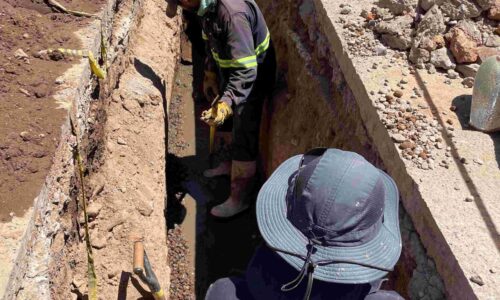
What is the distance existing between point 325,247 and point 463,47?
2691mm

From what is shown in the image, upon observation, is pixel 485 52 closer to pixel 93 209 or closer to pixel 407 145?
pixel 407 145

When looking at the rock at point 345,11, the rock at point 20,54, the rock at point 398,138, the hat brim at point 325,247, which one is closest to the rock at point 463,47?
the rock at point 345,11

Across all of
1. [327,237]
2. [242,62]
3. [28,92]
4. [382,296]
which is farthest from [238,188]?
[327,237]

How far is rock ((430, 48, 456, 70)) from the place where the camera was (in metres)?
3.99

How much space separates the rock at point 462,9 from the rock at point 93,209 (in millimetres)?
2981

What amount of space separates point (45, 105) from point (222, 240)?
8.18ft

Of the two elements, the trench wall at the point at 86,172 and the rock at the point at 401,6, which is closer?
the trench wall at the point at 86,172

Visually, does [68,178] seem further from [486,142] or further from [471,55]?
[471,55]

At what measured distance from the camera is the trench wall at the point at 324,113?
3008 millimetres

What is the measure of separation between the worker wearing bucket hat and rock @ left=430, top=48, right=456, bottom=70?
7.79ft

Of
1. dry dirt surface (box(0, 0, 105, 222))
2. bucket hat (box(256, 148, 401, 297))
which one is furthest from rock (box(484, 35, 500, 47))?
dry dirt surface (box(0, 0, 105, 222))

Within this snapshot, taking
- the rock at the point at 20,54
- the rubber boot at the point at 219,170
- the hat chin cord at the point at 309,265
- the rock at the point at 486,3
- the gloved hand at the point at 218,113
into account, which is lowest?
the rubber boot at the point at 219,170

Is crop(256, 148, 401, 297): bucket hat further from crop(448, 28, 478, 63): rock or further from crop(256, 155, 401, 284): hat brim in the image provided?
crop(448, 28, 478, 63): rock

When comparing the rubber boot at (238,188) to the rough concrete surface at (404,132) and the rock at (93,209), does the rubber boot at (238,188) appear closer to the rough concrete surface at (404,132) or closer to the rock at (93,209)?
the rough concrete surface at (404,132)
